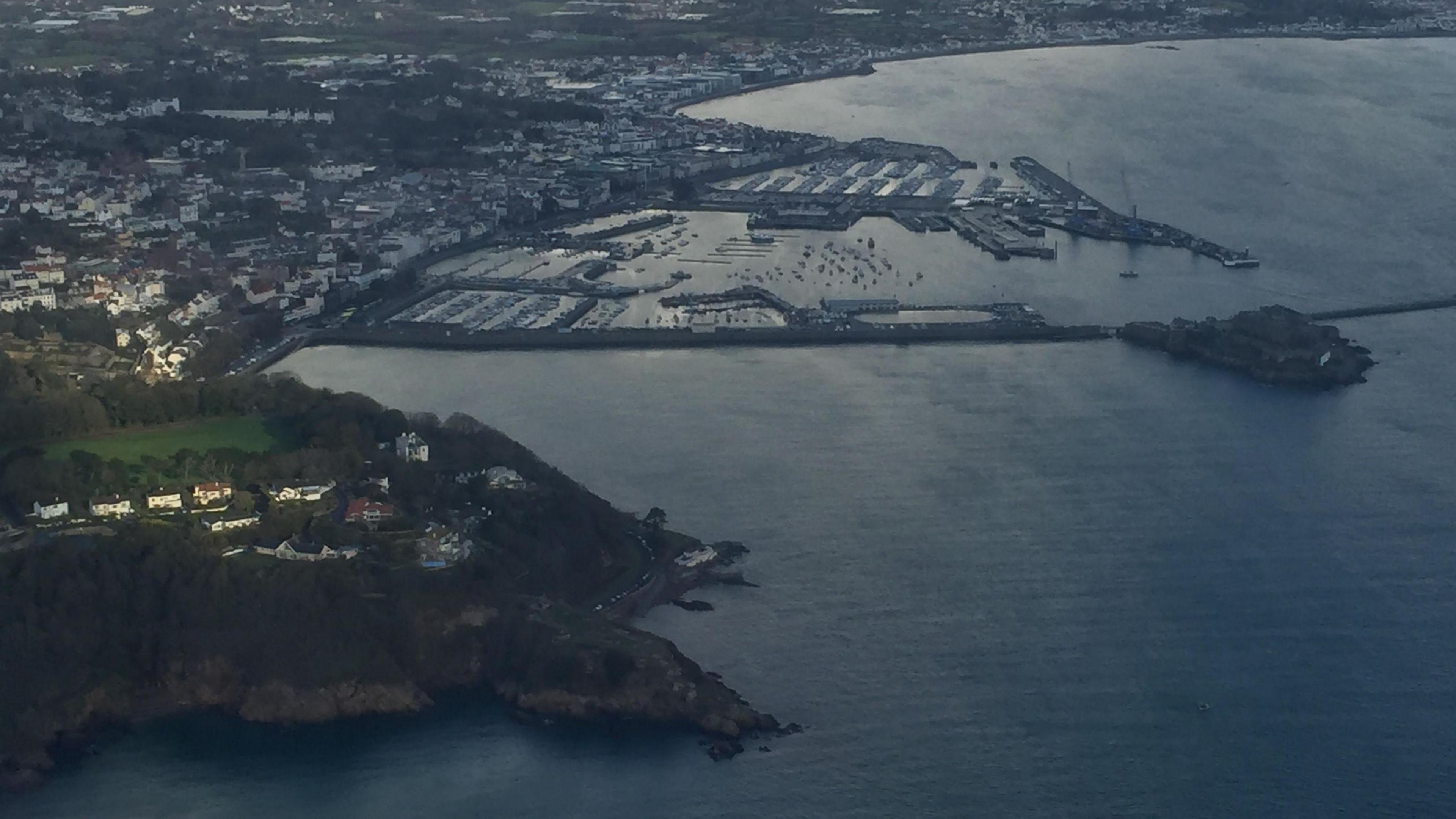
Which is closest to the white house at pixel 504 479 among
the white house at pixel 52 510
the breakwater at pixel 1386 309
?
the white house at pixel 52 510

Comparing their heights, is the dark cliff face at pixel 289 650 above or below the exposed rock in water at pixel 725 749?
above

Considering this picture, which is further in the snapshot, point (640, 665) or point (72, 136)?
point (72, 136)

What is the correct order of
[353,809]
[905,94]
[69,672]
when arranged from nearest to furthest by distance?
[353,809] → [69,672] → [905,94]

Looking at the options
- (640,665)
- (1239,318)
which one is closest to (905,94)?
(1239,318)

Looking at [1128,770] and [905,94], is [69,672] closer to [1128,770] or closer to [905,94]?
[1128,770]

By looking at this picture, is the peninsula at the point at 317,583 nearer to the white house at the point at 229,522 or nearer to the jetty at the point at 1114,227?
the white house at the point at 229,522

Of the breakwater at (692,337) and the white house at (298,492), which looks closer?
the white house at (298,492)

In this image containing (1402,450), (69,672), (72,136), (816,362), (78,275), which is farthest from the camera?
(72,136)
